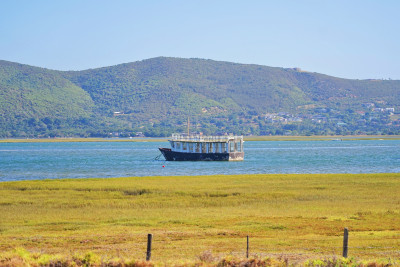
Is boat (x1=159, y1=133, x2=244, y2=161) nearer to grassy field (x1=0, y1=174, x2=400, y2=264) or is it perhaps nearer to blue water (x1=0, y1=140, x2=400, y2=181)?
blue water (x1=0, y1=140, x2=400, y2=181)

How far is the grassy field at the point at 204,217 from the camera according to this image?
829 inches

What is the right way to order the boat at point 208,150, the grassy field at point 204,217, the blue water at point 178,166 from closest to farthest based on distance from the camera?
1. the grassy field at point 204,217
2. the blue water at point 178,166
3. the boat at point 208,150

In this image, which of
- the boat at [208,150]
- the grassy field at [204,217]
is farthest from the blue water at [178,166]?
the grassy field at [204,217]

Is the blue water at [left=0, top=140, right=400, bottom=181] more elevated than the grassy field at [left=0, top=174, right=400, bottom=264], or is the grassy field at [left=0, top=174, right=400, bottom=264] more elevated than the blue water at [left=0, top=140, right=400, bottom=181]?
the grassy field at [left=0, top=174, right=400, bottom=264]

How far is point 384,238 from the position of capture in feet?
74.9

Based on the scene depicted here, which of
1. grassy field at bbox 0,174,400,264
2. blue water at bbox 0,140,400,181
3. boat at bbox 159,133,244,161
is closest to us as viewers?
grassy field at bbox 0,174,400,264

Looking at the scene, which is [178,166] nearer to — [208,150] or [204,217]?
[208,150]

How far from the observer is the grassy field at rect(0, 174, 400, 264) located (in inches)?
829

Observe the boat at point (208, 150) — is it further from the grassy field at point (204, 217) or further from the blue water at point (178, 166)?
the grassy field at point (204, 217)

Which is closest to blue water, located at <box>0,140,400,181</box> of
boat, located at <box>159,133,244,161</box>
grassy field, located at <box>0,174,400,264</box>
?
boat, located at <box>159,133,244,161</box>

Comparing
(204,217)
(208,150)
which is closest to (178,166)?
(208,150)

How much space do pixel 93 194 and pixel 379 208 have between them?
17.7 metres

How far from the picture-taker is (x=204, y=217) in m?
29.5

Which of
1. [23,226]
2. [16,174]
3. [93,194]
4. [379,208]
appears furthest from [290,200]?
[16,174]
